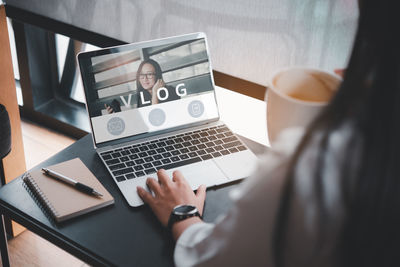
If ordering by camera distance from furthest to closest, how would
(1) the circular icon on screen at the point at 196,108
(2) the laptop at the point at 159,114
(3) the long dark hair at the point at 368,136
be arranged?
(1) the circular icon on screen at the point at 196,108
(2) the laptop at the point at 159,114
(3) the long dark hair at the point at 368,136

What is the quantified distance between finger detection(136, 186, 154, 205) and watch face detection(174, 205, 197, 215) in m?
0.07

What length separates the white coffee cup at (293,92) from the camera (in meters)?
0.77

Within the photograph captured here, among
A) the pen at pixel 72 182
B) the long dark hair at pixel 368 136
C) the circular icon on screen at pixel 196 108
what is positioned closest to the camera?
the long dark hair at pixel 368 136

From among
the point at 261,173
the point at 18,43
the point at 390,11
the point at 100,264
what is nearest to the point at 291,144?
the point at 261,173

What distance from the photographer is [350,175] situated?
1.48ft

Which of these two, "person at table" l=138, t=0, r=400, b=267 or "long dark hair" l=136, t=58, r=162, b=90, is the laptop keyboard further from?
"person at table" l=138, t=0, r=400, b=267

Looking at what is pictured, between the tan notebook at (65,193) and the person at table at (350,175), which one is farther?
the tan notebook at (65,193)

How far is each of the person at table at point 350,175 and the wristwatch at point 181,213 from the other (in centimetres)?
33

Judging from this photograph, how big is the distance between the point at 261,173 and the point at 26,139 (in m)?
1.93

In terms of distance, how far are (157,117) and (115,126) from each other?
11 cm

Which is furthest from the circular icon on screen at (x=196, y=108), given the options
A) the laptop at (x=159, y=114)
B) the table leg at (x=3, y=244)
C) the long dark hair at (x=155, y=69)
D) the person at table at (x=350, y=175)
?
the person at table at (x=350, y=175)

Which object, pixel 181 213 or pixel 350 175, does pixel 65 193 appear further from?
pixel 350 175

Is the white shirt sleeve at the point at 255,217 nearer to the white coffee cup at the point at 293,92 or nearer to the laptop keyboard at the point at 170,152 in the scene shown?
the white coffee cup at the point at 293,92

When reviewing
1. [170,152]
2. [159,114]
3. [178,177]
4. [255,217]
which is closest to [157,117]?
[159,114]
